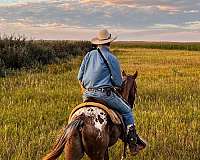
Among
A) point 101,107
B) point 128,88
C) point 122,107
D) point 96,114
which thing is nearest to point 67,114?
point 128,88

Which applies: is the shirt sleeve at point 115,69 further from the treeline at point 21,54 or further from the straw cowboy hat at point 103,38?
the treeline at point 21,54

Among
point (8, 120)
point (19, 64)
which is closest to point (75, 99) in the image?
point (8, 120)

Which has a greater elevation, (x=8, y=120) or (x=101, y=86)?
(x=101, y=86)

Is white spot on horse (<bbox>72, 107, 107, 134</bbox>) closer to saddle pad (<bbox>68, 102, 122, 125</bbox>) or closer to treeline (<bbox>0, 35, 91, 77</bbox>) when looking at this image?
saddle pad (<bbox>68, 102, 122, 125</bbox>)

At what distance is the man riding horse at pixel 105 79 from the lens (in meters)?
6.84

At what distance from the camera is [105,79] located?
22.7ft

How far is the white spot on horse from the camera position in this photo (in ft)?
20.3

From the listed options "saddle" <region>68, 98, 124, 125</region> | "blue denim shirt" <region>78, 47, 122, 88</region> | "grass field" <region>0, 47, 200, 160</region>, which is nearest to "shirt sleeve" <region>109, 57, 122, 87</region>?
"blue denim shirt" <region>78, 47, 122, 88</region>

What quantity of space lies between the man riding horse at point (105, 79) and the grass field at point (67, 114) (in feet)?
5.33

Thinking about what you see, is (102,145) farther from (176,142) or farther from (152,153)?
(176,142)

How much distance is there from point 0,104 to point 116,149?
565cm

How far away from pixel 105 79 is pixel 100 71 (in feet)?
0.48

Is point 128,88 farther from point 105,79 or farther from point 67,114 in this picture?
point 67,114

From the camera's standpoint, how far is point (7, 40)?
29.8 m
